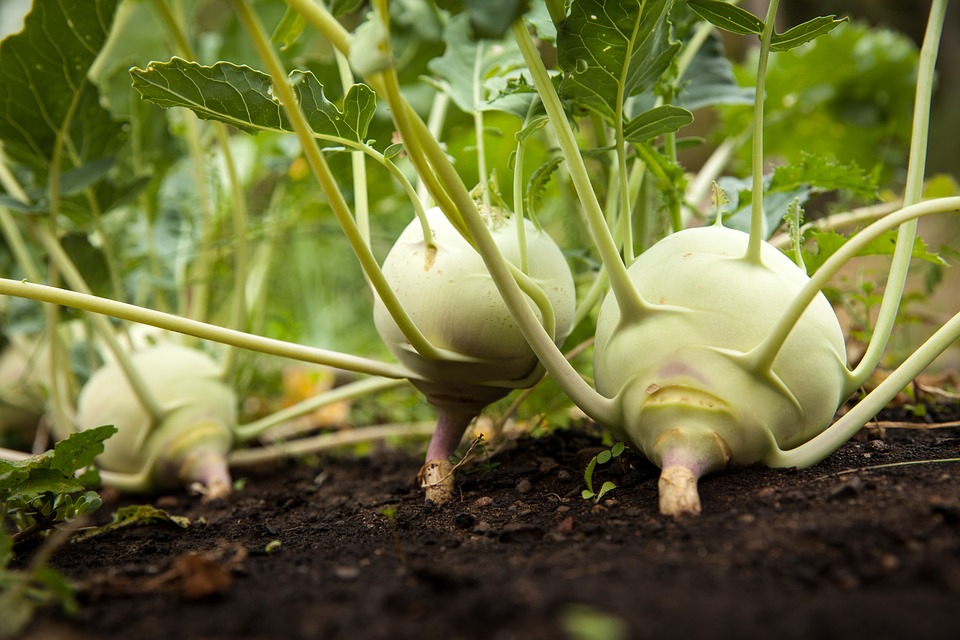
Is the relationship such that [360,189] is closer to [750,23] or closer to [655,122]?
[655,122]

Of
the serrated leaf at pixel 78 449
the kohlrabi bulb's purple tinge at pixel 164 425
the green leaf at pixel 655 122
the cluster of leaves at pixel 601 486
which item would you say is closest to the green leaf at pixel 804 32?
the green leaf at pixel 655 122

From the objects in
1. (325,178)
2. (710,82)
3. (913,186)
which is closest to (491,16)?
(325,178)

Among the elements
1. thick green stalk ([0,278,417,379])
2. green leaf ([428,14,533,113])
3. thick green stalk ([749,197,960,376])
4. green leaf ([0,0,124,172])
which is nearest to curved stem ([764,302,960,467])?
thick green stalk ([749,197,960,376])

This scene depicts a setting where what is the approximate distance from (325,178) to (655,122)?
1.13 ft

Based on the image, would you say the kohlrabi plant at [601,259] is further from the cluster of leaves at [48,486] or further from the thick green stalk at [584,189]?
the cluster of leaves at [48,486]

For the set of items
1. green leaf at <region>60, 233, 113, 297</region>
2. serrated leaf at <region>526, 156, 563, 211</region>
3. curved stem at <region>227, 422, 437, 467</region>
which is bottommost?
curved stem at <region>227, 422, 437, 467</region>

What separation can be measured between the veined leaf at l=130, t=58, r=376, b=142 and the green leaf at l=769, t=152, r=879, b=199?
0.55 m

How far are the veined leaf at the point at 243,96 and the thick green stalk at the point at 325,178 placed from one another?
33 mm

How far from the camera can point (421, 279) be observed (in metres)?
0.81

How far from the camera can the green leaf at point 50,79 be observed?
97 cm

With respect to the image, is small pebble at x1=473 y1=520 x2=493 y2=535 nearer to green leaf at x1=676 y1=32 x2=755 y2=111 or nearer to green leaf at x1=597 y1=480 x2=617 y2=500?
green leaf at x1=597 y1=480 x2=617 y2=500

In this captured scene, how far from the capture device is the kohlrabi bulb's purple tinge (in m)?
1.17

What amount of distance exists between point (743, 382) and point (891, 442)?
311mm

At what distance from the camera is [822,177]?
37.6 inches
